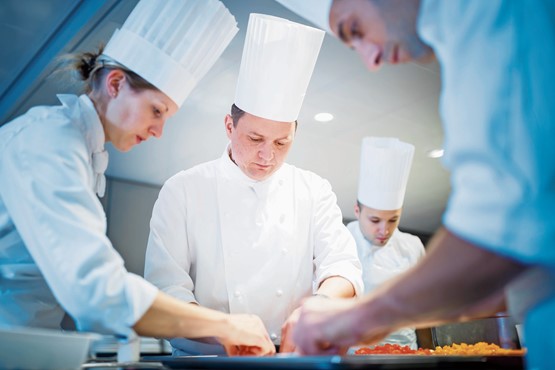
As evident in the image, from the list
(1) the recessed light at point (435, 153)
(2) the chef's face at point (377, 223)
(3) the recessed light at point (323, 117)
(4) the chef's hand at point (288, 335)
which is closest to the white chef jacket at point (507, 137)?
(4) the chef's hand at point (288, 335)

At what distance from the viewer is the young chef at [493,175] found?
0.73m

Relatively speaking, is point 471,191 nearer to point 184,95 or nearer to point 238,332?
point 238,332

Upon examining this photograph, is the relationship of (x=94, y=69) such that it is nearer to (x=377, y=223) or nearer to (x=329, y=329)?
(x=329, y=329)

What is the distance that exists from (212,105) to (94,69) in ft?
8.81

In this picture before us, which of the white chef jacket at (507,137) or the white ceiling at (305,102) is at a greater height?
the white ceiling at (305,102)

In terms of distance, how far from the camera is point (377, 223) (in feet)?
12.0

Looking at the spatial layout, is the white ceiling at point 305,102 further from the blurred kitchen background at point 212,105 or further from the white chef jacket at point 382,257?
the white chef jacket at point 382,257

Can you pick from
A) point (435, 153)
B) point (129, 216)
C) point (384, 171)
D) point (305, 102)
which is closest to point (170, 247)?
point (384, 171)

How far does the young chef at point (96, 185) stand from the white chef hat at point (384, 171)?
159cm

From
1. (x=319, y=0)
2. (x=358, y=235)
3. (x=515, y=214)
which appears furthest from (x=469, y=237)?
(x=358, y=235)

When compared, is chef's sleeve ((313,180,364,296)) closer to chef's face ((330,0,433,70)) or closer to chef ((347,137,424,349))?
chef's face ((330,0,433,70))

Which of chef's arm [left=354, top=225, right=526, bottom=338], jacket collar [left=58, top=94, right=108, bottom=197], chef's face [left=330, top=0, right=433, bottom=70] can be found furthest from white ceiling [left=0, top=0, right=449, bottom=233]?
chef's arm [left=354, top=225, right=526, bottom=338]

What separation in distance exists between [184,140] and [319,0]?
343 cm

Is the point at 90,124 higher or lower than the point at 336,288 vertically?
higher
